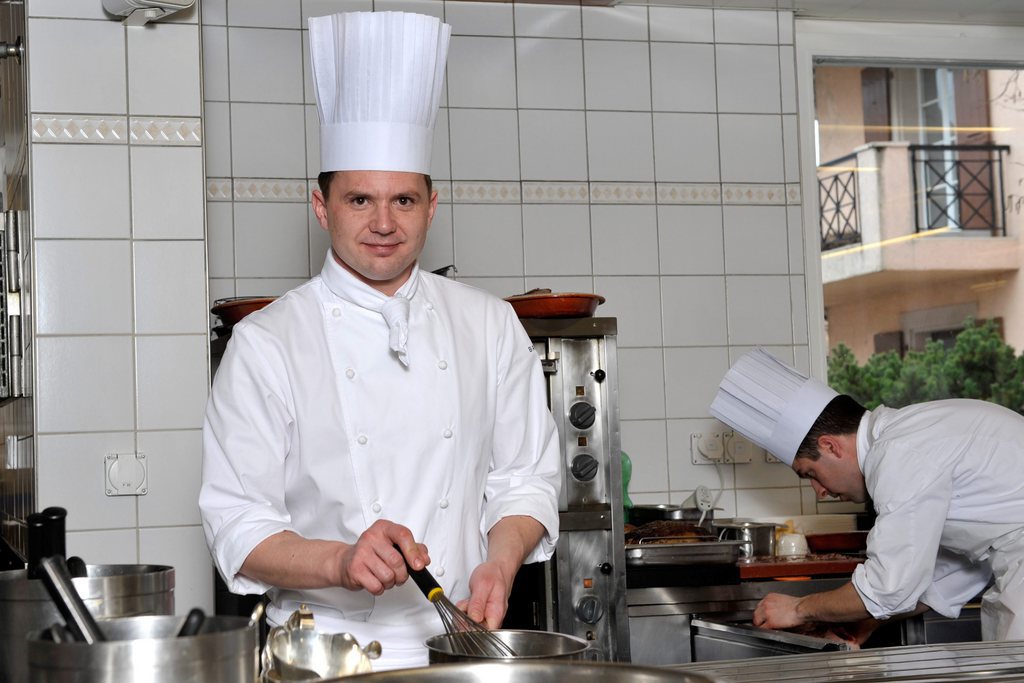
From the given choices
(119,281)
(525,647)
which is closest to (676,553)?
(119,281)

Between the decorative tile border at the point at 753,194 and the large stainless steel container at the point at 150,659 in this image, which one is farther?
the decorative tile border at the point at 753,194

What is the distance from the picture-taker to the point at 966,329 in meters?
4.08

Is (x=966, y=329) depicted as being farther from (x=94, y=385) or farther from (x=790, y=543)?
(x=94, y=385)

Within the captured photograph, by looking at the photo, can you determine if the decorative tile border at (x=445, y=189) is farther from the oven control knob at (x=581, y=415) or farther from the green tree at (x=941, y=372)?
the green tree at (x=941, y=372)

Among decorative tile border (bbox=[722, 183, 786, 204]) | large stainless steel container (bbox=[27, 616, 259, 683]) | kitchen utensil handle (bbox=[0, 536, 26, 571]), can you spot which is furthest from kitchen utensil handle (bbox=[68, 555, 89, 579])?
decorative tile border (bbox=[722, 183, 786, 204])

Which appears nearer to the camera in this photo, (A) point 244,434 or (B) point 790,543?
(A) point 244,434

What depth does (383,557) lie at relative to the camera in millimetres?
1346

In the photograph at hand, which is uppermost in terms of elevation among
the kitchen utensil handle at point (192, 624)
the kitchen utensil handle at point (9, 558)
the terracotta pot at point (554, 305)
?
the terracotta pot at point (554, 305)

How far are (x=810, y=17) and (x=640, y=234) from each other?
0.98 meters

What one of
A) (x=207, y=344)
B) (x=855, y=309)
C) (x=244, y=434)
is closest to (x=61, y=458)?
(x=207, y=344)

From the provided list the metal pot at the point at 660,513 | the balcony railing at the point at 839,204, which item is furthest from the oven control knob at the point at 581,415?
the balcony railing at the point at 839,204

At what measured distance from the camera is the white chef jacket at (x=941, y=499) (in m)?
2.53

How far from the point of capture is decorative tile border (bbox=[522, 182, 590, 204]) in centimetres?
364

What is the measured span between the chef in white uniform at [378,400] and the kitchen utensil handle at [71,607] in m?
0.89
